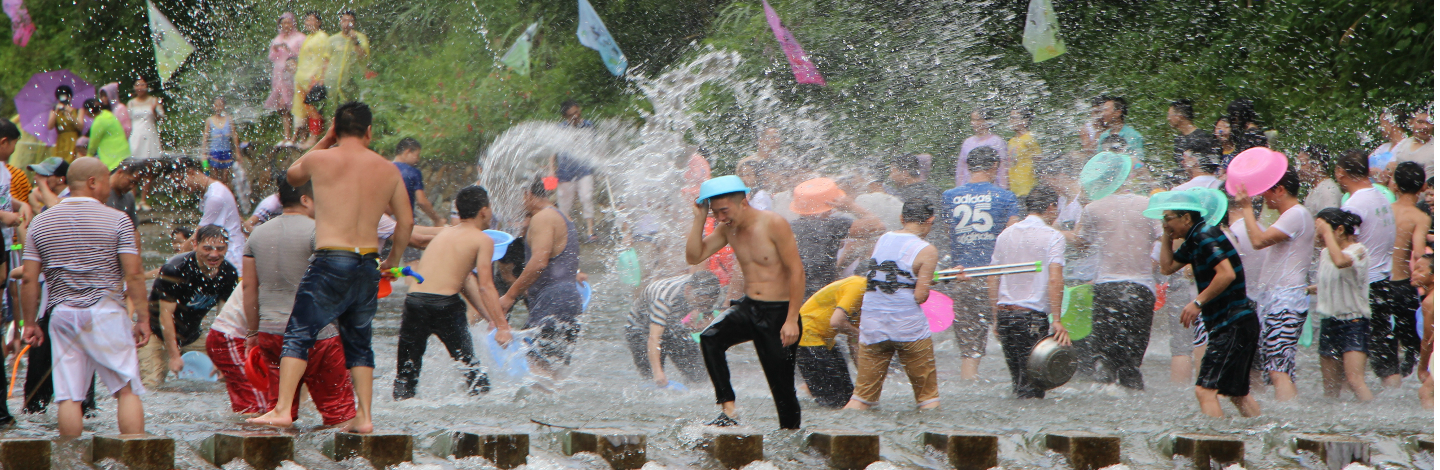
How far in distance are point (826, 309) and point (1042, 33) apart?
4.98 metres

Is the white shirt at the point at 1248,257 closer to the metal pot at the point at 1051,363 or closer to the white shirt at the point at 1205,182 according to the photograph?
the white shirt at the point at 1205,182

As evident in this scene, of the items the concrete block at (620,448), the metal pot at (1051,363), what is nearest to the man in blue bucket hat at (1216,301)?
the metal pot at (1051,363)

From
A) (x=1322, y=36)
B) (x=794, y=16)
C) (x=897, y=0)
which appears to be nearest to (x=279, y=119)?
(x=794, y=16)

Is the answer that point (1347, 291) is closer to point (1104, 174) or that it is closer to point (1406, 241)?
point (1406, 241)

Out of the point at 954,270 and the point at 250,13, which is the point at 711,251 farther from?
the point at 250,13

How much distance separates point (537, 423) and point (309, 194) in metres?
1.50

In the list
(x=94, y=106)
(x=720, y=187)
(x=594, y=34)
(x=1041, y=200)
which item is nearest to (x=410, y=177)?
(x=594, y=34)

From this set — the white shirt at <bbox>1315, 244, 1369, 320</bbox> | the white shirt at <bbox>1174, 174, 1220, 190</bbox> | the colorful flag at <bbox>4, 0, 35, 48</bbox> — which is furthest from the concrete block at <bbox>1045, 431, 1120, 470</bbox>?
the colorful flag at <bbox>4, 0, 35, 48</bbox>

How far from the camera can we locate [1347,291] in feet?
20.5

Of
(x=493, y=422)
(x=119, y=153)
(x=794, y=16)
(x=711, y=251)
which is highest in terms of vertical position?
(x=794, y=16)

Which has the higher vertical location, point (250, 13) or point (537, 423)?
point (250, 13)

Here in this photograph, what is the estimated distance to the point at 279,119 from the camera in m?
14.4

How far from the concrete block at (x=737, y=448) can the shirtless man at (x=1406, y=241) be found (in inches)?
160

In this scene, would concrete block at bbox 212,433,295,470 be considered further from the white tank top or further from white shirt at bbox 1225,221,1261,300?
white shirt at bbox 1225,221,1261,300
